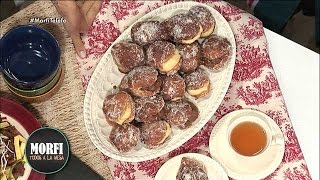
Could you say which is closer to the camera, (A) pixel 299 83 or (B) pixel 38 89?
(B) pixel 38 89

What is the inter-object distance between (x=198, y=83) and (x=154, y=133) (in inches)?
5.0

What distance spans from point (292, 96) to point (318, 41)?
324mm

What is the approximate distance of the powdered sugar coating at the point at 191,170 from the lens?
44.1 inches

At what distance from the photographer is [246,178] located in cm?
115

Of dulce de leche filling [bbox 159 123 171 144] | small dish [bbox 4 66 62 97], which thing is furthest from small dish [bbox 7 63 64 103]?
dulce de leche filling [bbox 159 123 171 144]

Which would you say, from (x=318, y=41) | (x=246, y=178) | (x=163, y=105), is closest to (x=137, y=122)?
(x=163, y=105)

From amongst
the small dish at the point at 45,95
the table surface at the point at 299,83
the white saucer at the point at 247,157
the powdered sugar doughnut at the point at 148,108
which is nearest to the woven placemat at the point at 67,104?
the small dish at the point at 45,95

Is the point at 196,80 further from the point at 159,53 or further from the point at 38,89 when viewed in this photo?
the point at 38,89

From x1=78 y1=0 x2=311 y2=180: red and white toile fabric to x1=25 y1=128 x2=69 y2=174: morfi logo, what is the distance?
0.08m

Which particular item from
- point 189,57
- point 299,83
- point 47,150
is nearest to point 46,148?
point 47,150

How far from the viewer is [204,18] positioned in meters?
1.18

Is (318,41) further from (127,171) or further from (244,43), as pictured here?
(127,171)

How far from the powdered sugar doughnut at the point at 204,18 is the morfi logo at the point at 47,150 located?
0.34 metres

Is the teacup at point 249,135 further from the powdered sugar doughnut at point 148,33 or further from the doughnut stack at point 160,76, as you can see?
the powdered sugar doughnut at point 148,33
